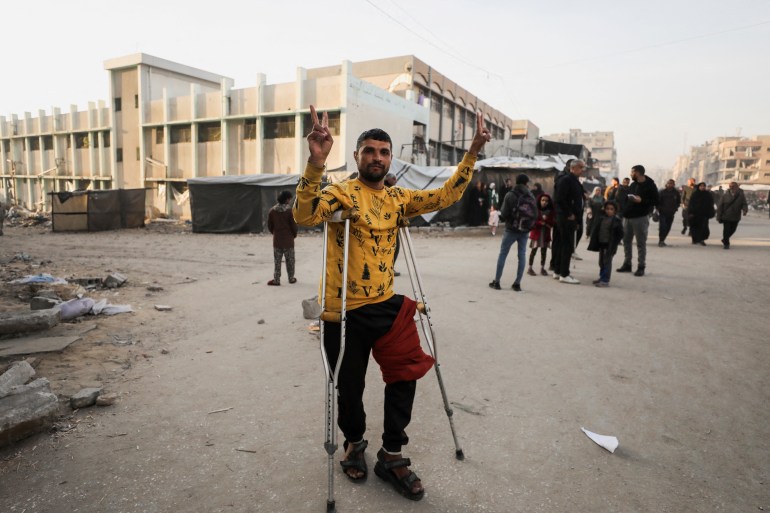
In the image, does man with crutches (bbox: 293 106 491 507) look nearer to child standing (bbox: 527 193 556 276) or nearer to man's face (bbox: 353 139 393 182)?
man's face (bbox: 353 139 393 182)

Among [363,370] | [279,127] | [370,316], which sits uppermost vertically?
[279,127]

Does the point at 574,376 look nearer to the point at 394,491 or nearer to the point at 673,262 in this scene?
the point at 394,491

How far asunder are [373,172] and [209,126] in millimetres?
27789

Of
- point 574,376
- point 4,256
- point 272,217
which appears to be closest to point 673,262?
point 574,376

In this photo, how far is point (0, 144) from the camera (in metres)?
44.8

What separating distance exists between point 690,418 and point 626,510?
139 cm

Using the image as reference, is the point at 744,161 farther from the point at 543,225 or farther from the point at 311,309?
the point at 311,309

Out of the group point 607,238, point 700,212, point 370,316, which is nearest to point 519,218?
point 607,238

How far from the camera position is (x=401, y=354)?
2.50 m

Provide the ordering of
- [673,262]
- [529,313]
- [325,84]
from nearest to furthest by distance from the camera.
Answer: [529,313], [673,262], [325,84]

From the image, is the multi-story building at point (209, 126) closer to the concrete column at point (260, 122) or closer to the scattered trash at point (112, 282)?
the concrete column at point (260, 122)

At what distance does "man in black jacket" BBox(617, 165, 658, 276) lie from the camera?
27.2 ft

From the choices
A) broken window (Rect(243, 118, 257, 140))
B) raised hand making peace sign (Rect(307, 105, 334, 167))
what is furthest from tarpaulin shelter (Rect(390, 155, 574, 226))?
raised hand making peace sign (Rect(307, 105, 334, 167))

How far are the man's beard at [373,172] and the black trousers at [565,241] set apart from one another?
20.3 feet
